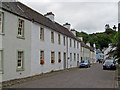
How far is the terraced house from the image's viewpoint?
39.4 feet

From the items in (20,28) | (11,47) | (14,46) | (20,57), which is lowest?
(20,57)

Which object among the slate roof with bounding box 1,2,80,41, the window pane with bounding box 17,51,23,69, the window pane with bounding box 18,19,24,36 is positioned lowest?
the window pane with bounding box 17,51,23,69

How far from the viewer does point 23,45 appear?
1430cm

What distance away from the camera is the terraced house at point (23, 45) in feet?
39.4

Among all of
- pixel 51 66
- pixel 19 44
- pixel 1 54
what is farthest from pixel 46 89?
pixel 51 66

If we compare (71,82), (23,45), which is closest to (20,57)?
(23,45)

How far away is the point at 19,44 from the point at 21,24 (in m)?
2.00

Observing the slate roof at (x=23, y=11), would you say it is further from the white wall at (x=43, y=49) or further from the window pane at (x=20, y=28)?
the white wall at (x=43, y=49)

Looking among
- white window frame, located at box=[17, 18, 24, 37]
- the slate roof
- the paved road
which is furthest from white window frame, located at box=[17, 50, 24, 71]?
the slate roof

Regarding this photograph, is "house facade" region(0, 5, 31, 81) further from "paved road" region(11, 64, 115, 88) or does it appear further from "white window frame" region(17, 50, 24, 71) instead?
Answer: "paved road" region(11, 64, 115, 88)

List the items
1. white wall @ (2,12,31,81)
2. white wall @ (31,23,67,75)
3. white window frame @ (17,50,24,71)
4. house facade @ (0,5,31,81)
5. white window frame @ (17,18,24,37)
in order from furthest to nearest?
white wall @ (31,23,67,75) < white window frame @ (17,18,24,37) < white window frame @ (17,50,24,71) < white wall @ (2,12,31,81) < house facade @ (0,5,31,81)

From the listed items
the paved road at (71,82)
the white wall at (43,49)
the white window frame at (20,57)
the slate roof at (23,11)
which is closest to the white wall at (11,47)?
the white window frame at (20,57)

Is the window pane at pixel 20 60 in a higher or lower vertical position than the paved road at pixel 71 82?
higher

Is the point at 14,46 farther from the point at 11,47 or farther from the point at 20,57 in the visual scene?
the point at 20,57
